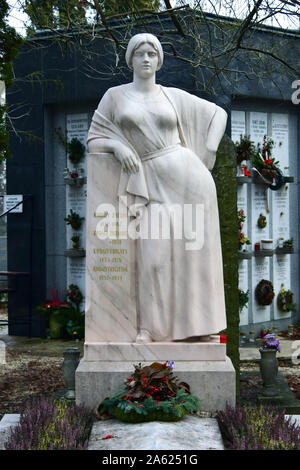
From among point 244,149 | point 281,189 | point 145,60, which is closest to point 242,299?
point 281,189

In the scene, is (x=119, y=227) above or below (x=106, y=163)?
below

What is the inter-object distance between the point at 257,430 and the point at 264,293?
6.72 m

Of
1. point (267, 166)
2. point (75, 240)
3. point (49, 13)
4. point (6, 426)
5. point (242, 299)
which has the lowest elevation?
point (6, 426)

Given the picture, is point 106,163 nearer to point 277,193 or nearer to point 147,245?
point 147,245

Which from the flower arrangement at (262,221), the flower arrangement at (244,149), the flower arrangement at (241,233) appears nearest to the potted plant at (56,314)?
the flower arrangement at (241,233)

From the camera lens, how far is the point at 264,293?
35.9ft

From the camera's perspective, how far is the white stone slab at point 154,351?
516cm

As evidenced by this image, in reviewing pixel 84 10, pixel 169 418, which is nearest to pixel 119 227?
pixel 169 418

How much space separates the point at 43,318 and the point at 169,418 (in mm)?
7043

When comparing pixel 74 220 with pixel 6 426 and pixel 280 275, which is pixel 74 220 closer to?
pixel 280 275

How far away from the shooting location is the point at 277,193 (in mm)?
11422

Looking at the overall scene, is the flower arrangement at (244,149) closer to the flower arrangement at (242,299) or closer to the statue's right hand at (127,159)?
the flower arrangement at (242,299)

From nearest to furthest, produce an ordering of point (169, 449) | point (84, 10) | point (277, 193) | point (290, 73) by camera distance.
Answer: point (169, 449) < point (84, 10) < point (290, 73) < point (277, 193)

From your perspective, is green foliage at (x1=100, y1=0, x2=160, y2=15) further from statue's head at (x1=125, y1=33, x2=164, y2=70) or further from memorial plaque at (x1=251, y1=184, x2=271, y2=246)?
memorial plaque at (x1=251, y1=184, x2=271, y2=246)
